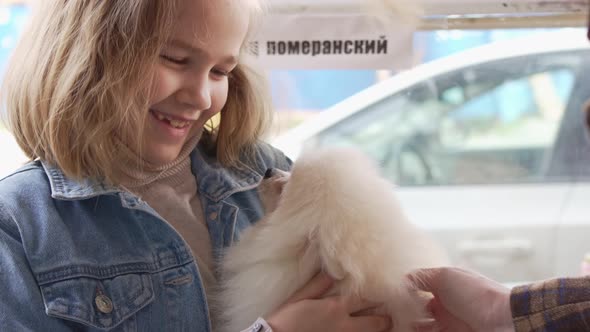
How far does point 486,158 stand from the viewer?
124 inches

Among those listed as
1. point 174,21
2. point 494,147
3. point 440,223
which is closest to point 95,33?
point 174,21

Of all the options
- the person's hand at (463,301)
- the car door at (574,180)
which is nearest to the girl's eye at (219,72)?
the person's hand at (463,301)

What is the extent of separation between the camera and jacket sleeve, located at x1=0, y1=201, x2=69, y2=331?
108 cm

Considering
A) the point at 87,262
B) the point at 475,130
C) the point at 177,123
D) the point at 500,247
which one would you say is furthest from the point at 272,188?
the point at 475,130

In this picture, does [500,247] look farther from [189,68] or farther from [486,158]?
[189,68]

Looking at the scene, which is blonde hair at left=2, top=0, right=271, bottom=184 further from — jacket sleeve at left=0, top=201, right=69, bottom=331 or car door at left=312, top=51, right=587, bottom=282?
car door at left=312, top=51, right=587, bottom=282

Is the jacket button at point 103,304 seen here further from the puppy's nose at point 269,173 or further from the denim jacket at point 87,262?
the puppy's nose at point 269,173

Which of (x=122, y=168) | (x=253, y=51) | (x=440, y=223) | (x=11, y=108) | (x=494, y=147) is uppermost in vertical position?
(x=253, y=51)

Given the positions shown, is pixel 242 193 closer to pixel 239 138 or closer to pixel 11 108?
pixel 239 138

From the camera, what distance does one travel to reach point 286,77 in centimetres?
207

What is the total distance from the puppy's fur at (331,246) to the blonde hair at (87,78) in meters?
0.27

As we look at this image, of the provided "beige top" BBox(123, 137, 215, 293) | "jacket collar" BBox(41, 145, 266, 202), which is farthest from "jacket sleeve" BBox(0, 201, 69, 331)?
"beige top" BBox(123, 137, 215, 293)

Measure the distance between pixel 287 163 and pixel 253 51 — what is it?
26 centimetres

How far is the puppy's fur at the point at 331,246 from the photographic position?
1.15 m
